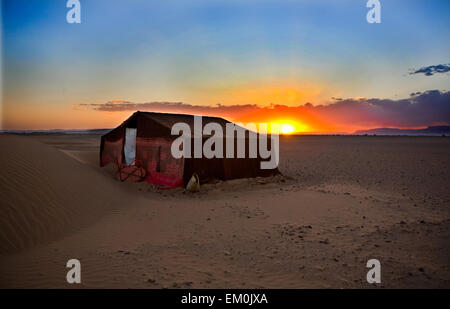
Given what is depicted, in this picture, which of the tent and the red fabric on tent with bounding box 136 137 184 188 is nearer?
the red fabric on tent with bounding box 136 137 184 188

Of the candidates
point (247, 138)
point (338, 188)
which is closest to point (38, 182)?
point (247, 138)

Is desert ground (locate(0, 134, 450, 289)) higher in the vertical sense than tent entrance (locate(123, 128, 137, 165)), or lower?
lower

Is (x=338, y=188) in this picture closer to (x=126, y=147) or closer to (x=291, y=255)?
(x=291, y=255)

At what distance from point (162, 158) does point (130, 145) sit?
10.5ft

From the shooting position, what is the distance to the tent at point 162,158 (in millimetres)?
11469

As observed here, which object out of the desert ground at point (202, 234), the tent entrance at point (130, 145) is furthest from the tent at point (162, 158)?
the desert ground at point (202, 234)

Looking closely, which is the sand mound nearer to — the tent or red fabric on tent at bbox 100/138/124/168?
the tent

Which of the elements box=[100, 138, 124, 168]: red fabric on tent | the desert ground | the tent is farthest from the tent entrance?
the desert ground

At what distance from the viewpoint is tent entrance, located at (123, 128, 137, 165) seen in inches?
552

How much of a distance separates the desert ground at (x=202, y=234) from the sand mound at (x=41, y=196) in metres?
0.03

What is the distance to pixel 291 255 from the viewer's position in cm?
539

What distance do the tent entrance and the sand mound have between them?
12.2 feet

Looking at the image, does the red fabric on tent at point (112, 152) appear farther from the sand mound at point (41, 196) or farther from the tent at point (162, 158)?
the sand mound at point (41, 196)
